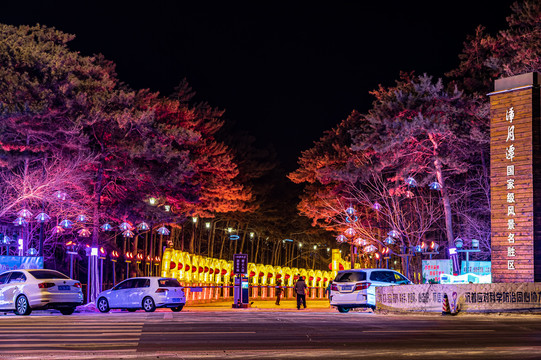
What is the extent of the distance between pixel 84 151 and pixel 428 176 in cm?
1805

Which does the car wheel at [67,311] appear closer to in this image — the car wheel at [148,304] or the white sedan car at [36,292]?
the white sedan car at [36,292]

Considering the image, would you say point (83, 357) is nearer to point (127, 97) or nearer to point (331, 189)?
point (127, 97)

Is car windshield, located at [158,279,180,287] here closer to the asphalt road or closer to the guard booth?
the guard booth

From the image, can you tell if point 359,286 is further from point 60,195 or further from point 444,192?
point 60,195

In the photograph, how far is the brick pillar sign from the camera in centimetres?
2495

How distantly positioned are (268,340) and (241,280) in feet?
67.3

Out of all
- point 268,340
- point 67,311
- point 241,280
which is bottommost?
point 67,311

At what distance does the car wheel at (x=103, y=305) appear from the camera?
93.1ft

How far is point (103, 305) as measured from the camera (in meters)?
28.5

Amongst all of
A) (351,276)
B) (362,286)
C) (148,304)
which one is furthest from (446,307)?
(148,304)

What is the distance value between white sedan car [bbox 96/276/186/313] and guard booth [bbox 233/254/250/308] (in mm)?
5604

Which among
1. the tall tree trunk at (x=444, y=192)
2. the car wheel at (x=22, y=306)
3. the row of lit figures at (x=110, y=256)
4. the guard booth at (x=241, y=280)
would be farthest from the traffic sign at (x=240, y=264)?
the car wheel at (x=22, y=306)

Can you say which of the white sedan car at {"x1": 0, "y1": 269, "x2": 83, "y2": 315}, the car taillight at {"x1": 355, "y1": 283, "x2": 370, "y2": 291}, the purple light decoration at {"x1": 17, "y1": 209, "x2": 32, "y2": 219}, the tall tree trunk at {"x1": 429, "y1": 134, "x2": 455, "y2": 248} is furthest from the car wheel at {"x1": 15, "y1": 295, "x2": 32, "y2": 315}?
the tall tree trunk at {"x1": 429, "y1": 134, "x2": 455, "y2": 248}

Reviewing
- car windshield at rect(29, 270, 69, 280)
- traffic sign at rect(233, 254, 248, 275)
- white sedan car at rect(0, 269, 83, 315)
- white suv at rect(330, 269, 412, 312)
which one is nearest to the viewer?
white sedan car at rect(0, 269, 83, 315)
